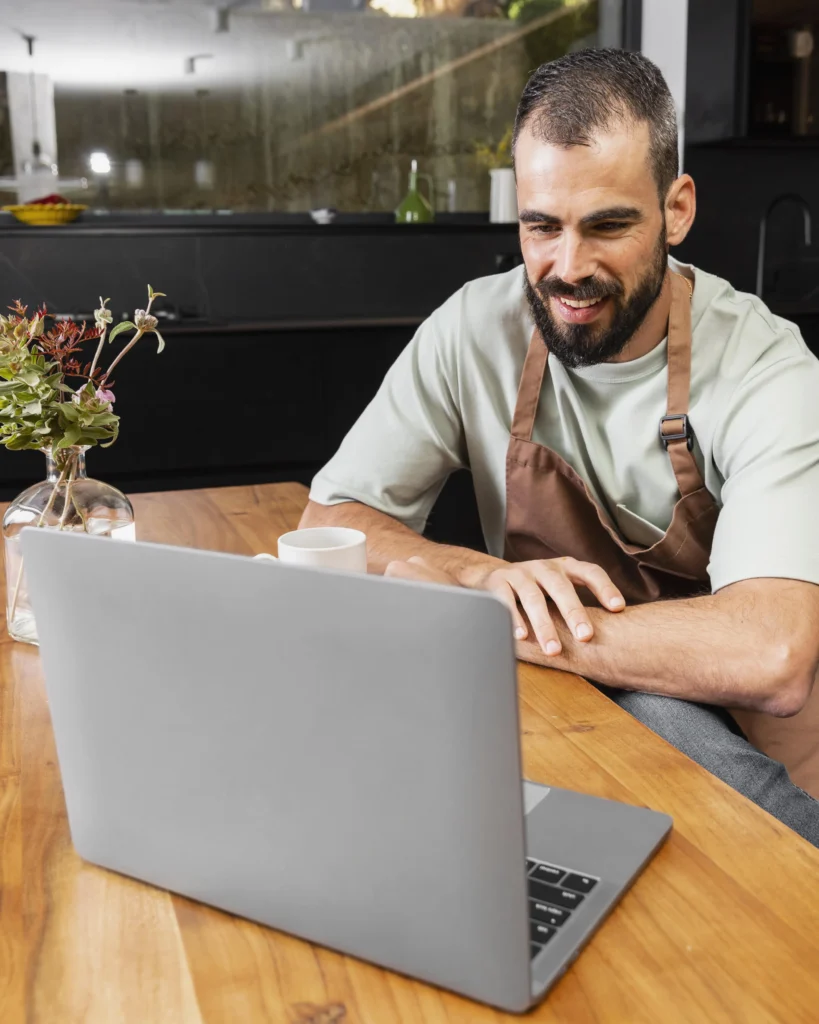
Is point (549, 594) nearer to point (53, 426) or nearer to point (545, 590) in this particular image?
point (545, 590)

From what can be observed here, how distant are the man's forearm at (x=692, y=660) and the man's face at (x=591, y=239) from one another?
51 centimetres

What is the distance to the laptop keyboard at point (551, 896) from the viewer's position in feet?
2.05

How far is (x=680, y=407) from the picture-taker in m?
1.46

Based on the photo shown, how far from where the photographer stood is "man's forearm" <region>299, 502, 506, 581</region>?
1.30 m

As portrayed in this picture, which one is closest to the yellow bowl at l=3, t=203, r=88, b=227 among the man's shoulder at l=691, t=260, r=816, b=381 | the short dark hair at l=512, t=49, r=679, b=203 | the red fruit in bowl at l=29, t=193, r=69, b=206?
the red fruit in bowl at l=29, t=193, r=69, b=206

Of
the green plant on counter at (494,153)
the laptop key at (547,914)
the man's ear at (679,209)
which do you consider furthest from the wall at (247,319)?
the laptop key at (547,914)

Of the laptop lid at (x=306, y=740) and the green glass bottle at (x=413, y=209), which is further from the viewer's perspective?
the green glass bottle at (x=413, y=209)

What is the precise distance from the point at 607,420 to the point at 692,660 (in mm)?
527

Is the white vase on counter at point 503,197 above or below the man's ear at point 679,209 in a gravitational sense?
above

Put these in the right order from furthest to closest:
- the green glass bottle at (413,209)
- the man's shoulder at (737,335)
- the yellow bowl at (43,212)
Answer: the green glass bottle at (413,209) < the yellow bowl at (43,212) < the man's shoulder at (737,335)

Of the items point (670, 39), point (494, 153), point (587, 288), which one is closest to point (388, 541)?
point (587, 288)

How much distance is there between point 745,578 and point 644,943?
67 cm

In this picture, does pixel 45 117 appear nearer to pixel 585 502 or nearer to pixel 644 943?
pixel 585 502

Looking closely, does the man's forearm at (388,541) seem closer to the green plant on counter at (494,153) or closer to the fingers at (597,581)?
the fingers at (597,581)
